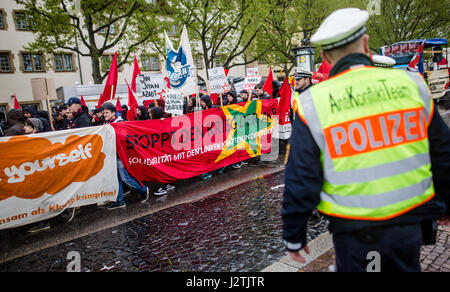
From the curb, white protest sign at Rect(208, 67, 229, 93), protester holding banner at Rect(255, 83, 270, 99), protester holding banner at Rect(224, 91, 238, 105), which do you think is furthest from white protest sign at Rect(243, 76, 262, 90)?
the curb

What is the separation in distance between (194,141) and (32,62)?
2666cm

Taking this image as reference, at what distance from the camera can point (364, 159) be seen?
154cm

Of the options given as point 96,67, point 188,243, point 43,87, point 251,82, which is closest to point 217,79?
point 251,82

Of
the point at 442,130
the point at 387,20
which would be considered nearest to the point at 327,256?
the point at 442,130

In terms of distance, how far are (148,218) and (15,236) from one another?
2.05m

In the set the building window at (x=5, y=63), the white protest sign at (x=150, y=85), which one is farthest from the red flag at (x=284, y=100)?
the building window at (x=5, y=63)

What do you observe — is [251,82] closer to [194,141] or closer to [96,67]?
[194,141]

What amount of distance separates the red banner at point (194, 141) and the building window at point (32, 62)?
26047 millimetres

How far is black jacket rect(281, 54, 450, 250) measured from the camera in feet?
5.28

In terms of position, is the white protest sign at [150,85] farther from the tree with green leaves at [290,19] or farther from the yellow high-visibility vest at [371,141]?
the tree with green leaves at [290,19]

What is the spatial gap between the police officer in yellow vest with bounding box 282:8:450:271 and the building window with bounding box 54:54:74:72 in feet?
102

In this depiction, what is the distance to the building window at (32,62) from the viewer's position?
2712 centimetres

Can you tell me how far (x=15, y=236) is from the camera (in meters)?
4.95
